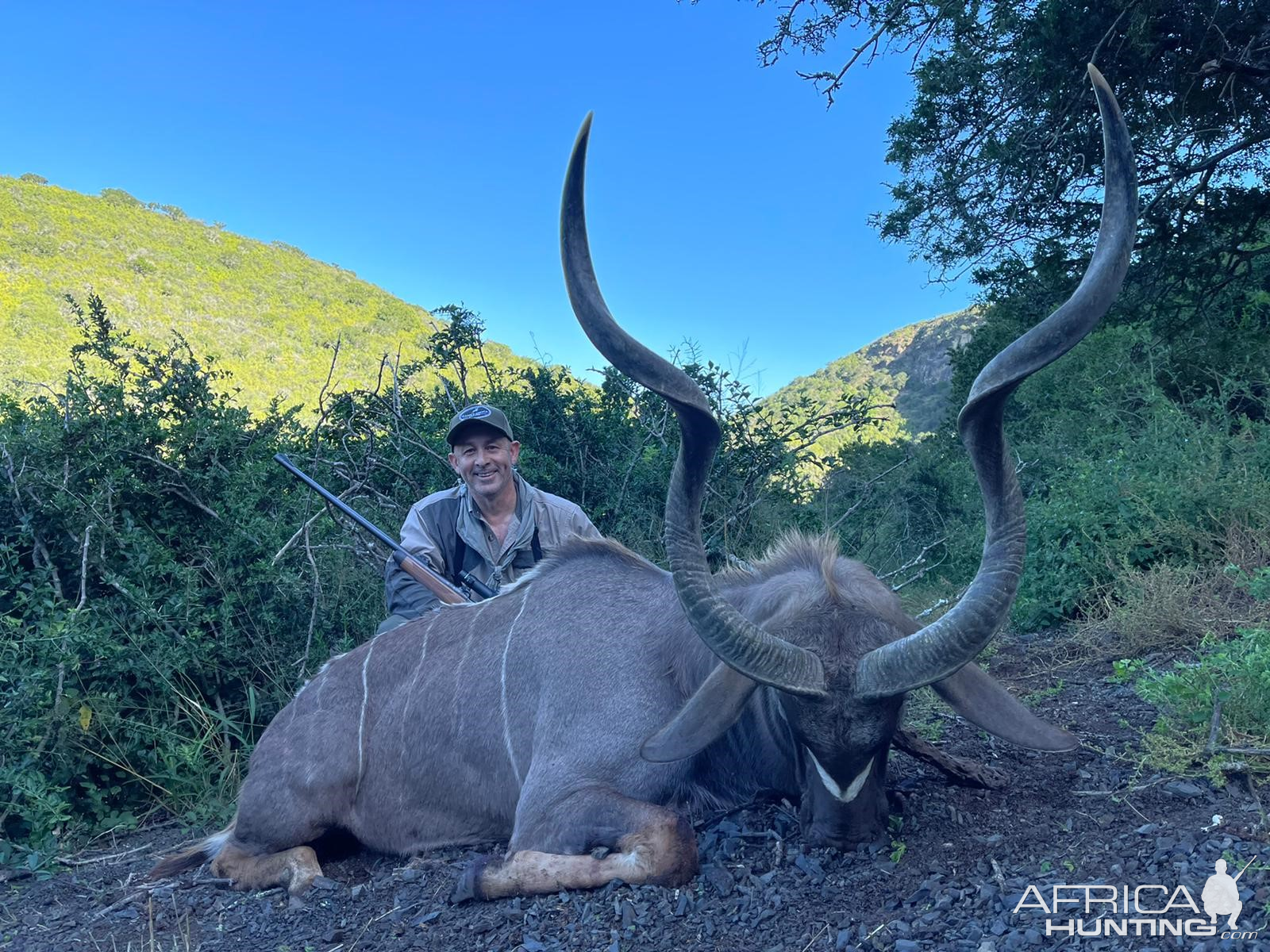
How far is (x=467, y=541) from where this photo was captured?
5.68 metres

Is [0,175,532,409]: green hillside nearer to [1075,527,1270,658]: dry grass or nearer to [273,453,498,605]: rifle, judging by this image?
[273,453,498,605]: rifle

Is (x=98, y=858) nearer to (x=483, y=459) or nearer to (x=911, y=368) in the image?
(x=483, y=459)

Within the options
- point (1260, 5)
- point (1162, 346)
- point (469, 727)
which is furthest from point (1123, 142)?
point (1162, 346)

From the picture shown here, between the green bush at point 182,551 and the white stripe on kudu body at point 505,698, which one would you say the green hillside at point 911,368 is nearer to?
the green bush at point 182,551

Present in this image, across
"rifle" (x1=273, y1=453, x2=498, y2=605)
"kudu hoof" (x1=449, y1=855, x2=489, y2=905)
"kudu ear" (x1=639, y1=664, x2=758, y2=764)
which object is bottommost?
"kudu hoof" (x1=449, y1=855, x2=489, y2=905)

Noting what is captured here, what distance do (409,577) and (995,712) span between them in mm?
3566

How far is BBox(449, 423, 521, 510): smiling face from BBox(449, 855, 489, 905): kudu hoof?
7.99ft

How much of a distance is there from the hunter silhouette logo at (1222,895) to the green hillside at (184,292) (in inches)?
988

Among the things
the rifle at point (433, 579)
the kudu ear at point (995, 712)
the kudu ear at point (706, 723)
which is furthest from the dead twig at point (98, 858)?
the kudu ear at point (995, 712)

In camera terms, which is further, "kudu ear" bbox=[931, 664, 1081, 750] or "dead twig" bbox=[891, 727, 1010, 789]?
"dead twig" bbox=[891, 727, 1010, 789]

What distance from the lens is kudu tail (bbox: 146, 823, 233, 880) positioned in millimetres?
4480

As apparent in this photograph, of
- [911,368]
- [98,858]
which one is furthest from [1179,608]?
[911,368]

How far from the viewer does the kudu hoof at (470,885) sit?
3520 millimetres

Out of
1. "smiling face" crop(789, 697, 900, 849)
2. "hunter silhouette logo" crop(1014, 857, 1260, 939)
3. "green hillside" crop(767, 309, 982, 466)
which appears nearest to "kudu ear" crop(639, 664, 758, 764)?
"smiling face" crop(789, 697, 900, 849)
